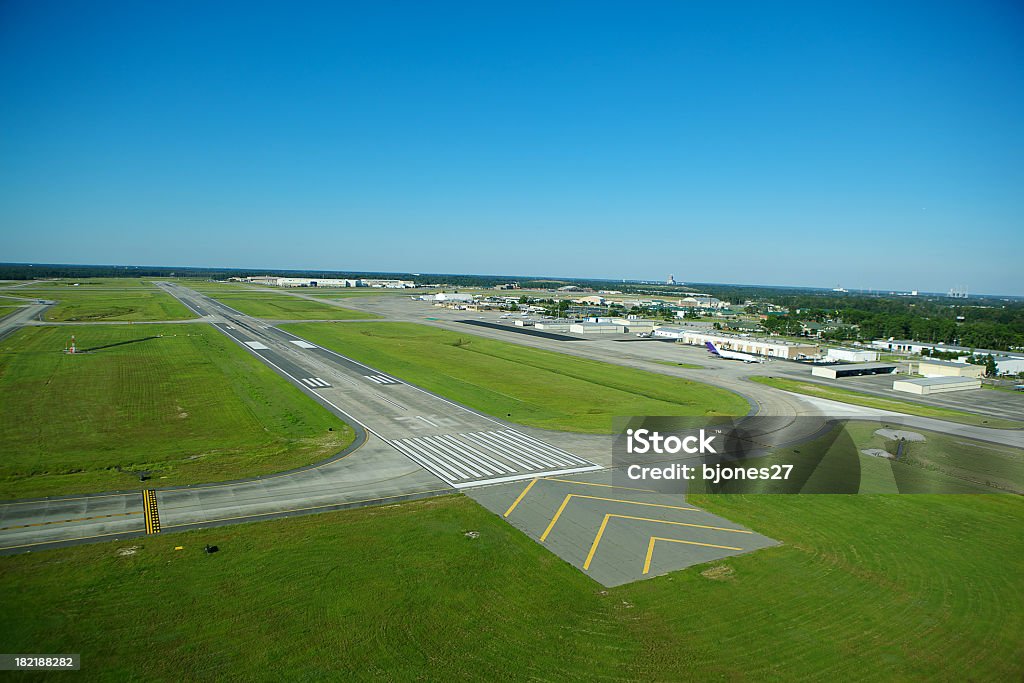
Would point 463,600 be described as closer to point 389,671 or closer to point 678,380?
point 389,671

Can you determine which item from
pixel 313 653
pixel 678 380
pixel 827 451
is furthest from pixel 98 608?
pixel 678 380

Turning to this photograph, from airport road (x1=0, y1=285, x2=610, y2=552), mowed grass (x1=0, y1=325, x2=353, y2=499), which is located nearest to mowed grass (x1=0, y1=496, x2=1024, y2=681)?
airport road (x1=0, y1=285, x2=610, y2=552)

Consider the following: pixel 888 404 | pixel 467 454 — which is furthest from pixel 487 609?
pixel 888 404

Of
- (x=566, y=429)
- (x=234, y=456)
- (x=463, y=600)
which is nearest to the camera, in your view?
(x=463, y=600)

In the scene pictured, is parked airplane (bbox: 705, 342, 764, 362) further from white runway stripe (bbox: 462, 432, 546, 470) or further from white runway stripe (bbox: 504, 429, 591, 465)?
white runway stripe (bbox: 462, 432, 546, 470)

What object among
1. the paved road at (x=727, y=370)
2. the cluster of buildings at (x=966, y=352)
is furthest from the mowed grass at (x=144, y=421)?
the cluster of buildings at (x=966, y=352)

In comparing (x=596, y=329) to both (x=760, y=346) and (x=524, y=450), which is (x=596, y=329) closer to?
(x=760, y=346)
